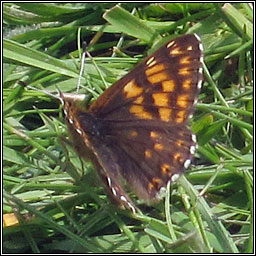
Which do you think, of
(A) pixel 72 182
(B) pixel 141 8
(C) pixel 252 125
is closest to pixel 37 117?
(A) pixel 72 182

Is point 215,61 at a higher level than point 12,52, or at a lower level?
lower

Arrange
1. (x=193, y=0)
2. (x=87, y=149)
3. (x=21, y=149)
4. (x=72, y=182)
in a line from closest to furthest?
1. (x=87, y=149)
2. (x=72, y=182)
3. (x=21, y=149)
4. (x=193, y=0)

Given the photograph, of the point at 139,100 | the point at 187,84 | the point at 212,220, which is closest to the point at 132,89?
the point at 139,100

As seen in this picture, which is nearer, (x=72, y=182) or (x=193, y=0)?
(x=72, y=182)

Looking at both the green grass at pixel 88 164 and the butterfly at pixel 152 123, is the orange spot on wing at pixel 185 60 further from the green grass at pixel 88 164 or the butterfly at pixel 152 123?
the green grass at pixel 88 164

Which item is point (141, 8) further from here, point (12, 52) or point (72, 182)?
point (72, 182)

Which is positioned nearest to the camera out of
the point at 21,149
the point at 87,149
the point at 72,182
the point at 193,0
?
the point at 87,149

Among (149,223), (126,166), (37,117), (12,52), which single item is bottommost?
(149,223)

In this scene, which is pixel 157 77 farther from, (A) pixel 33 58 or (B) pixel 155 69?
(A) pixel 33 58
